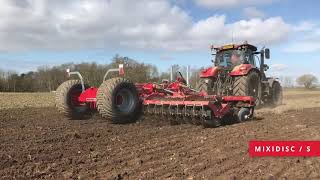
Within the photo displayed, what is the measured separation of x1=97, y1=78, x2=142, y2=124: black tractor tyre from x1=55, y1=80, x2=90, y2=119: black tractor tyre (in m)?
1.55

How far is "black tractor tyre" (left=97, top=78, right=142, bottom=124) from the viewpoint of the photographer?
34.2 ft

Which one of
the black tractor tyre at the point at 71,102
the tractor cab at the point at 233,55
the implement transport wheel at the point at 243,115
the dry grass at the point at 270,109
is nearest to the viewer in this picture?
the implement transport wheel at the point at 243,115

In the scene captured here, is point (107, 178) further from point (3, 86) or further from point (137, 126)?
point (3, 86)

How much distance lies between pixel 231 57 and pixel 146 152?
858 centimetres

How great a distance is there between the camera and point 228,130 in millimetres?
9164

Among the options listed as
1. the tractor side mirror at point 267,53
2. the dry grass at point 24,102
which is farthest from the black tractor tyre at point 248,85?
the dry grass at point 24,102

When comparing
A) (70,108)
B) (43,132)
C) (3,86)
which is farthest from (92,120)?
(3,86)

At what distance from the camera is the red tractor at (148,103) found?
1025 cm

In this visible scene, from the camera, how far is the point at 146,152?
22.0 ft

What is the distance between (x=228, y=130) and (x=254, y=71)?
17.4 ft

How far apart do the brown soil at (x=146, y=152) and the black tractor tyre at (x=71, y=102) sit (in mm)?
1594

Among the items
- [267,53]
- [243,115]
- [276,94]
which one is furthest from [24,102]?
→ [243,115]

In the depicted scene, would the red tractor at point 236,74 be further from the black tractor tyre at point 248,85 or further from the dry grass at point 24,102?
the dry grass at point 24,102

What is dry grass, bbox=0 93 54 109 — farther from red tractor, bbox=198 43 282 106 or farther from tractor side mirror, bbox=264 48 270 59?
tractor side mirror, bbox=264 48 270 59
